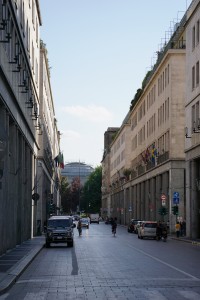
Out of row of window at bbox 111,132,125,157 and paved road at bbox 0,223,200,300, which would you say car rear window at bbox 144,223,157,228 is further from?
row of window at bbox 111,132,125,157

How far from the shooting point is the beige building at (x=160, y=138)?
6912 centimetres

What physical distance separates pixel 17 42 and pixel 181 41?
38.7 m

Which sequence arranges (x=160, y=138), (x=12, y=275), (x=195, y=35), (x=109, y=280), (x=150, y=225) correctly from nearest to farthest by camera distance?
(x=109, y=280) < (x=12, y=275) < (x=195, y=35) < (x=150, y=225) < (x=160, y=138)

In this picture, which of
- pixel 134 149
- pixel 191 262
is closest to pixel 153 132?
pixel 134 149

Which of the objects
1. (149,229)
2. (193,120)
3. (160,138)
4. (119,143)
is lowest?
(149,229)

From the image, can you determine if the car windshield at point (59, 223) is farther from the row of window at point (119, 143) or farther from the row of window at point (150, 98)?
the row of window at point (119, 143)

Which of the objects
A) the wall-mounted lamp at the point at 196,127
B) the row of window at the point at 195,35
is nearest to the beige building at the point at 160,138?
the wall-mounted lamp at the point at 196,127

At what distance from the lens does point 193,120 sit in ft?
183

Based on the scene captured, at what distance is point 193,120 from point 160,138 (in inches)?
871

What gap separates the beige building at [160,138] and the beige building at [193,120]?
3.21 metres

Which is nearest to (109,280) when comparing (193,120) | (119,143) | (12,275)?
(12,275)

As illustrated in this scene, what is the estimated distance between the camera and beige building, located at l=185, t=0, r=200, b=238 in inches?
2151

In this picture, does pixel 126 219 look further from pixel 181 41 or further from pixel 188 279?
pixel 188 279

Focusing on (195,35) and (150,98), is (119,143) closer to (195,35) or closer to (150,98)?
(150,98)
